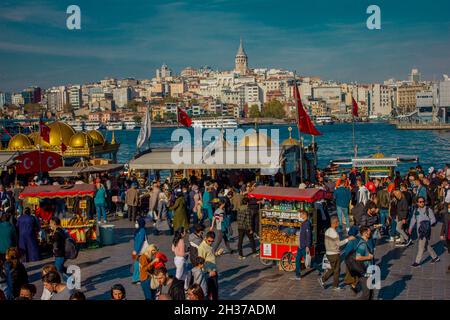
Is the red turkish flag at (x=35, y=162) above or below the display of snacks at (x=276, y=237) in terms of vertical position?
above

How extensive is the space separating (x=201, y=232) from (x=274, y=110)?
17384cm

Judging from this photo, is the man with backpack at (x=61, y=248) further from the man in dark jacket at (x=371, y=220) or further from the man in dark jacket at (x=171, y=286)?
the man in dark jacket at (x=371, y=220)

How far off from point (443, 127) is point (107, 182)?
108396 mm

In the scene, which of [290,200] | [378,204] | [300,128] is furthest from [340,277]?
[300,128]

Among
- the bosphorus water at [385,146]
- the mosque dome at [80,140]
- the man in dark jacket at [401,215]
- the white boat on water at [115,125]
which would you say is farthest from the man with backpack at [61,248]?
the white boat on water at [115,125]

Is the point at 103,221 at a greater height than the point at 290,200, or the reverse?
the point at 290,200

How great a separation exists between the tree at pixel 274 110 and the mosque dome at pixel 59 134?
516 ft

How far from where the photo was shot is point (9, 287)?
720 centimetres

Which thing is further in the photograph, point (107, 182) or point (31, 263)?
point (107, 182)

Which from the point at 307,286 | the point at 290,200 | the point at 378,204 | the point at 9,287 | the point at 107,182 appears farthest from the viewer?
the point at 107,182

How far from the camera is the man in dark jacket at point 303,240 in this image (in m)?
8.96

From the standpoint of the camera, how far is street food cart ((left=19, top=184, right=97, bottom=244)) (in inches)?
456

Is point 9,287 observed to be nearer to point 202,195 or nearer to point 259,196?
point 259,196
